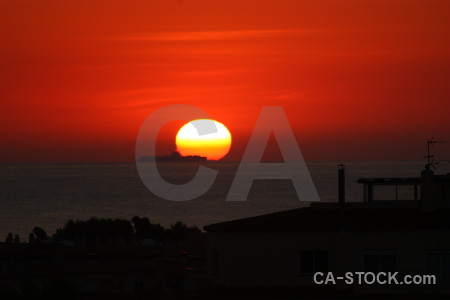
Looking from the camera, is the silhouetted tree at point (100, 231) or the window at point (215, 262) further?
the silhouetted tree at point (100, 231)

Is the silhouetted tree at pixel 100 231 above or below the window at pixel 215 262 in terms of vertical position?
above

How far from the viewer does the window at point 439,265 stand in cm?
2691

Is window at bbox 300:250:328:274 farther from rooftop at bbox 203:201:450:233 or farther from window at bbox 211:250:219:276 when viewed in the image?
window at bbox 211:250:219:276

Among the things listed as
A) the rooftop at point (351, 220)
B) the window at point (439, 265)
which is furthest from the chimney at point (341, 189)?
the window at point (439, 265)

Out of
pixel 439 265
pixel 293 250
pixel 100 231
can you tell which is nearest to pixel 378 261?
pixel 439 265

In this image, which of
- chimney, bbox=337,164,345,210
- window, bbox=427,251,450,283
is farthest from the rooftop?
window, bbox=427,251,450,283

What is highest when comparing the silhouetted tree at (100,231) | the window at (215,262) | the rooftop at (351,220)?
the silhouetted tree at (100,231)

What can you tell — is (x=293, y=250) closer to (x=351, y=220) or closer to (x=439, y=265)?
(x=351, y=220)

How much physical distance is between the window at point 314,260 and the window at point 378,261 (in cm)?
120

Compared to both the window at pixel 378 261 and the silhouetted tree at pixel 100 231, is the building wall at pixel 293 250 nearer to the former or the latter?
the window at pixel 378 261

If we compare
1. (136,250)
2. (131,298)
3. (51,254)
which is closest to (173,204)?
(136,250)

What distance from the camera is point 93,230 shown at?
85.6 m

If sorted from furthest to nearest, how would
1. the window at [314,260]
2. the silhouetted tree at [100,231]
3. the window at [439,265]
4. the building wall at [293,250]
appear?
1. the silhouetted tree at [100,231]
2. the window at [439,265]
3. the window at [314,260]
4. the building wall at [293,250]

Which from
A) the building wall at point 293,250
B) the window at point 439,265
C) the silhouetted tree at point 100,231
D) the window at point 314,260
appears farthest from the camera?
the silhouetted tree at point 100,231
